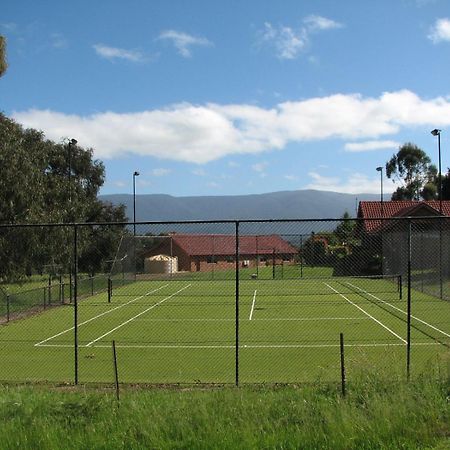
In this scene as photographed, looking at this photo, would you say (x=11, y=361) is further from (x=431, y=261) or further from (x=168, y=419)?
(x=431, y=261)

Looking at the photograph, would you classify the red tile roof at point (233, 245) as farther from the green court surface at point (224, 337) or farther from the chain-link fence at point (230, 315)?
the green court surface at point (224, 337)

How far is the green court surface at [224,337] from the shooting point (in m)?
11.2

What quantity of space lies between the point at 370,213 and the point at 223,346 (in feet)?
116

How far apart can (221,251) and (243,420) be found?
120 feet

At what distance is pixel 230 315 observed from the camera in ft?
68.9

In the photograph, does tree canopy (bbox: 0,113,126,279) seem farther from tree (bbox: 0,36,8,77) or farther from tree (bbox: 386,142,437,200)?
tree (bbox: 386,142,437,200)

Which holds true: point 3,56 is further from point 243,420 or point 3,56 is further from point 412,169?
point 412,169

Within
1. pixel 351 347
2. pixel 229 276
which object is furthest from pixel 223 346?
pixel 229 276

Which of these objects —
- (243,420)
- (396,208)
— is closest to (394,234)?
(396,208)

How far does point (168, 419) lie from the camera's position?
629 cm

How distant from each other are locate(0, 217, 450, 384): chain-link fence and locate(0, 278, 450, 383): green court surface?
41 millimetres

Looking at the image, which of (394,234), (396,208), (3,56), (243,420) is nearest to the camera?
(243,420)

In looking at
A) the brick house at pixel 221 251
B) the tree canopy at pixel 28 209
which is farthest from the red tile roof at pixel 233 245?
the tree canopy at pixel 28 209

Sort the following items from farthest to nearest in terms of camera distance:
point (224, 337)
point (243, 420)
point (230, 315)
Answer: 1. point (230, 315)
2. point (224, 337)
3. point (243, 420)
